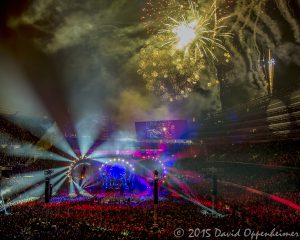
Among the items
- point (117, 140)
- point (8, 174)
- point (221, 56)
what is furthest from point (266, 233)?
point (117, 140)

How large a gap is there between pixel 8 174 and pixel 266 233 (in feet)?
53.3

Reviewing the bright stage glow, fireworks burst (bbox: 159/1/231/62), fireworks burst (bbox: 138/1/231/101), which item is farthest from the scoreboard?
the bright stage glow

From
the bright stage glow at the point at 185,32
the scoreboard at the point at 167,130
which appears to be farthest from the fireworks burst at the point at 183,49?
the scoreboard at the point at 167,130

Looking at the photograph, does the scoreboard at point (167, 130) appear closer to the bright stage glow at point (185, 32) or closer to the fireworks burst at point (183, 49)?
the fireworks burst at point (183, 49)

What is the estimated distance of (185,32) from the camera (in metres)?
19.7

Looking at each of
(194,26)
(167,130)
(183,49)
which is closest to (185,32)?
(194,26)

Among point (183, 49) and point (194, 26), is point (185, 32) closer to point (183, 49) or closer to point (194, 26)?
point (194, 26)

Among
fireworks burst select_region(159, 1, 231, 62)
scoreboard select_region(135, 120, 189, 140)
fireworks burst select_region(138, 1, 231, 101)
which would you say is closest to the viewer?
fireworks burst select_region(159, 1, 231, 62)

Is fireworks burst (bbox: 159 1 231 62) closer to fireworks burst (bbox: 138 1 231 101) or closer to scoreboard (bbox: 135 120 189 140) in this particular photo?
fireworks burst (bbox: 138 1 231 101)

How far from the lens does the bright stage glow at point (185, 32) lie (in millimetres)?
19391

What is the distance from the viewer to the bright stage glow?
1939cm

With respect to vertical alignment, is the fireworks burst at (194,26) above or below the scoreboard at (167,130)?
above

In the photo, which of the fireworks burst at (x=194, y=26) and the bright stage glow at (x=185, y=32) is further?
the bright stage glow at (x=185, y=32)

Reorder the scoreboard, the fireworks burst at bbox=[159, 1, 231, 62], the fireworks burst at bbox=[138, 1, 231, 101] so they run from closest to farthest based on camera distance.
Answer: the fireworks burst at bbox=[159, 1, 231, 62] → the fireworks burst at bbox=[138, 1, 231, 101] → the scoreboard
